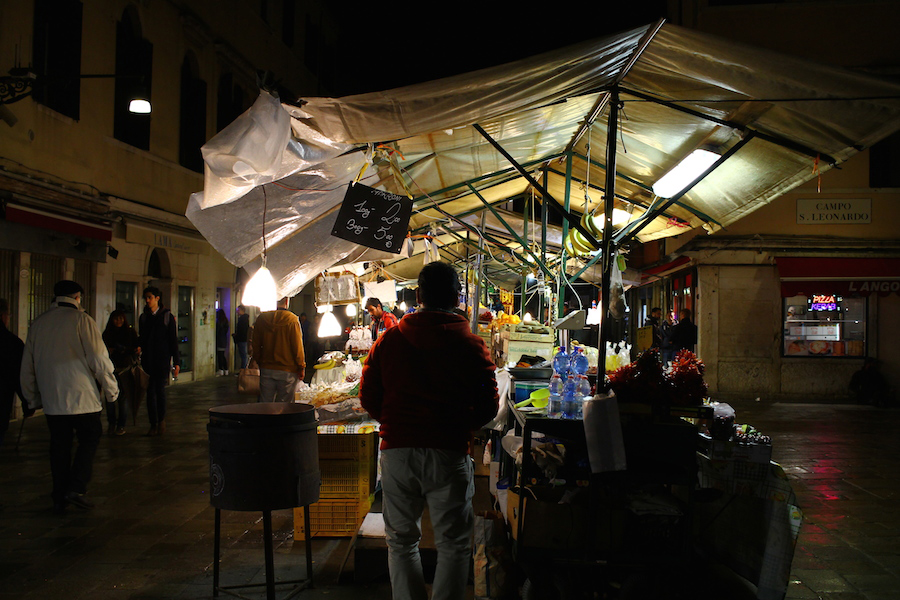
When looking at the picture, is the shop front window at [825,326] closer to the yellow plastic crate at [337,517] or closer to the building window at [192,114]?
the yellow plastic crate at [337,517]

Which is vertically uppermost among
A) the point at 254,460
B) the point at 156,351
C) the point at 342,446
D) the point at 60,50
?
the point at 60,50

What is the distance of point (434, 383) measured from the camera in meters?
3.40

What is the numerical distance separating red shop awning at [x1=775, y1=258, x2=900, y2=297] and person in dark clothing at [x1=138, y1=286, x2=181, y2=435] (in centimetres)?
1280

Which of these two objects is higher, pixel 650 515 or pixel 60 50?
pixel 60 50

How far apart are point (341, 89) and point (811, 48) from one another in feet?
75.1

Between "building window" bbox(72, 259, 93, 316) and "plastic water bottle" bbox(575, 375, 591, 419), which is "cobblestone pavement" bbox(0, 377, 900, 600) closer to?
"plastic water bottle" bbox(575, 375, 591, 419)

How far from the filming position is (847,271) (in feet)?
46.3

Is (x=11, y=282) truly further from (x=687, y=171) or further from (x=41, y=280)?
(x=687, y=171)

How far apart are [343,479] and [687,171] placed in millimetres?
4111

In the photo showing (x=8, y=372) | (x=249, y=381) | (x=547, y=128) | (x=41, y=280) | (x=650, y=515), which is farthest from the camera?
(x=41, y=280)

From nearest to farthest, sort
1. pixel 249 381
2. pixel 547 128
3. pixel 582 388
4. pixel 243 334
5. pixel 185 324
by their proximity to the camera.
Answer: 1. pixel 582 388
2. pixel 547 128
3. pixel 249 381
4. pixel 185 324
5. pixel 243 334

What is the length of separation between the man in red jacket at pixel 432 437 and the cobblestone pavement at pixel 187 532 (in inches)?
40.9

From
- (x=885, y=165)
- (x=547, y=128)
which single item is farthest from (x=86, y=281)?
(x=885, y=165)

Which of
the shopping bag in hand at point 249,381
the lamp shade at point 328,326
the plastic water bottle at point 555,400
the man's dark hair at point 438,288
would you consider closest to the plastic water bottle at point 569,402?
the plastic water bottle at point 555,400
